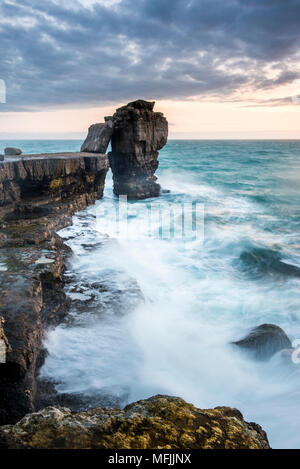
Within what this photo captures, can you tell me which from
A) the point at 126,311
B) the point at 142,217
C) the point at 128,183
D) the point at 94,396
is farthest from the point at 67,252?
the point at 128,183

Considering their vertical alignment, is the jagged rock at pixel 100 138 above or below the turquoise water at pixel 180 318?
above

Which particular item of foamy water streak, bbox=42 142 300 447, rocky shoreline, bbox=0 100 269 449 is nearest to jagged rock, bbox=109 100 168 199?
rocky shoreline, bbox=0 100 269 449

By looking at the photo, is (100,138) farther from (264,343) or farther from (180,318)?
(264,343)

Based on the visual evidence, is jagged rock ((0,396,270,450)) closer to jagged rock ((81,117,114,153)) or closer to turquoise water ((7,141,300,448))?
turquoise water ((7,141,300,448))

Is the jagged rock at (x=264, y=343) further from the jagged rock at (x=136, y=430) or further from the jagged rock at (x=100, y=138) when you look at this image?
the jagged rock at (x=100, y=138)

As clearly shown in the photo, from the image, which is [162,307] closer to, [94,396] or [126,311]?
[126,311]

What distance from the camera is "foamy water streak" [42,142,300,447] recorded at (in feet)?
10.2

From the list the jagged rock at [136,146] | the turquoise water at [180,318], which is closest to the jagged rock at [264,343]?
the turquoise water at [180,318]

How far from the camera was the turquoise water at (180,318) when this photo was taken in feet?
10.2

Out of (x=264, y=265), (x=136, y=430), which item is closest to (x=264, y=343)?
(x=136, y=430)

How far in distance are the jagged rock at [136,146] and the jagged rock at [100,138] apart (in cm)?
49

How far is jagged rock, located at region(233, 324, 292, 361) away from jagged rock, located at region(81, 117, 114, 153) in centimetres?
944

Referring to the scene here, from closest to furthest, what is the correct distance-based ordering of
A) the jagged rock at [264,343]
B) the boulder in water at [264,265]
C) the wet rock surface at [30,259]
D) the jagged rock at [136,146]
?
the wet rock surface at [30,259] < the jagged rock at [264,343] < the boulder in water at [264,265] < the jagged rock at [136,146]
